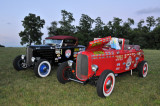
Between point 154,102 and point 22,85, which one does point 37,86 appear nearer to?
point 22,85

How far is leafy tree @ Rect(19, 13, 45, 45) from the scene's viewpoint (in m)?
42.5

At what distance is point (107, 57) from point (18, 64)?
518cm

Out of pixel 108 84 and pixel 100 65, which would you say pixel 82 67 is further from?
pixel 108 84

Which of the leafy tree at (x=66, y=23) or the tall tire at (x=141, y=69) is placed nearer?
the tall tire at (x=141, y=69)

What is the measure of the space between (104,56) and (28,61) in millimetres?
4149

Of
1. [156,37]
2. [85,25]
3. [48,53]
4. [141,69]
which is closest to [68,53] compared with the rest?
[48,53]

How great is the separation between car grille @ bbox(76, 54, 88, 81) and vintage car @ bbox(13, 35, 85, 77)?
7.51ft

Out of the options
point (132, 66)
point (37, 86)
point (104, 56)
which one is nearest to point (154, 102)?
point (104, 56)

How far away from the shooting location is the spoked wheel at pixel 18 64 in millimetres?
7205

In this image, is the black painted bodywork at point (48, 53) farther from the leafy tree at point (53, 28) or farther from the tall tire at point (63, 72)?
the leafy tree at point (53, 28)

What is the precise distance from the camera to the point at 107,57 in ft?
15.5

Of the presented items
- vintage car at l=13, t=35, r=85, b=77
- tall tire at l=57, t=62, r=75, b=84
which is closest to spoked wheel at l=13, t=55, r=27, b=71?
vintage car at l=13, t=35, r=85, b=77

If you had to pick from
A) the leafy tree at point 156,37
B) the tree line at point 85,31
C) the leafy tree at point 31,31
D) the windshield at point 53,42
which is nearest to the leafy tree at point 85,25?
the tree line at point 85,31

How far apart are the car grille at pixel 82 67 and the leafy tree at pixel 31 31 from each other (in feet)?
135
